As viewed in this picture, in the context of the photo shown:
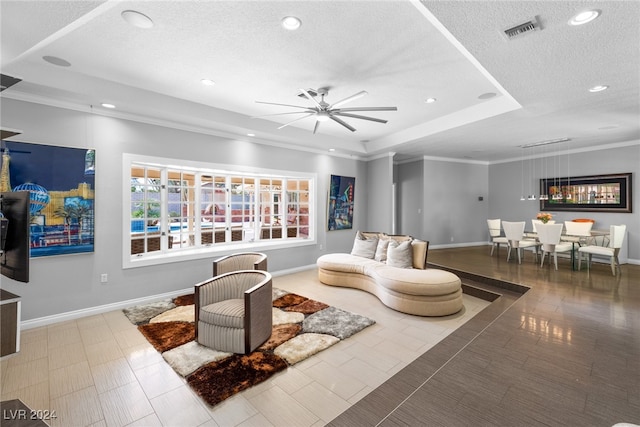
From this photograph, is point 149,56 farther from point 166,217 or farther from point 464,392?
point 464,392

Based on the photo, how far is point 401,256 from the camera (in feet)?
14.8

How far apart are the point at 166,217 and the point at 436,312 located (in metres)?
4.30

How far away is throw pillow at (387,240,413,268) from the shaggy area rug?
3.99ft

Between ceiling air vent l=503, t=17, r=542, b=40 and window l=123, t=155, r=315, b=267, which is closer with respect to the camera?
ceiling air vent l=503, t=17, r=542, b=40

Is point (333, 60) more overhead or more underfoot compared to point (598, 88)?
more overhead

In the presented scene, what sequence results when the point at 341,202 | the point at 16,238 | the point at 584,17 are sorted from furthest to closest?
1. the point at 341,202
2. the point at 584,17
3. the point at 16,238

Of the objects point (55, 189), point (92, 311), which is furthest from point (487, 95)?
point (92, 311)

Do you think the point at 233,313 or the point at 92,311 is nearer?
the point at 233,313

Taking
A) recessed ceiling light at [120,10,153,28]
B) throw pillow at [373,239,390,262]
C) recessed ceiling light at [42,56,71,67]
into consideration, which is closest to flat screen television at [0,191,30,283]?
recessed ceiling light at [120,10,153,28]

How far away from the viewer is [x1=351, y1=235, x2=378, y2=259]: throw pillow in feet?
17.2

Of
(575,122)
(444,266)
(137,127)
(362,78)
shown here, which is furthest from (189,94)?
(575,122)

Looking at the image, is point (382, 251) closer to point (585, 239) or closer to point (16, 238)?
point (585, 239)

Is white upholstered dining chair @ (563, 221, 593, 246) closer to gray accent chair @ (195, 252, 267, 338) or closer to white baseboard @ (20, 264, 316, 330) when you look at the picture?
gray accent chair @ (195, 252, 267, 338)

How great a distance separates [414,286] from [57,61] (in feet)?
15.9
